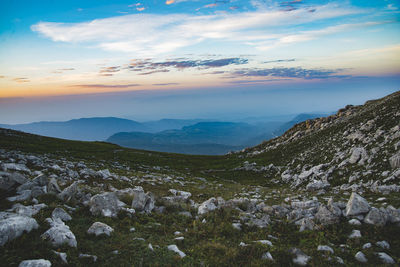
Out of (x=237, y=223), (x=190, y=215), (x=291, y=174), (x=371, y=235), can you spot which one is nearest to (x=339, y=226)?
(x=371, y=235)

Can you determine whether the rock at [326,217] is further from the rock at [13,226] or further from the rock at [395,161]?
the rock at [395,161]

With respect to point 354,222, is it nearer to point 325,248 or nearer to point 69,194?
point 325,248

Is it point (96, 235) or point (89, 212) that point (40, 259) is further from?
point (89, 212)

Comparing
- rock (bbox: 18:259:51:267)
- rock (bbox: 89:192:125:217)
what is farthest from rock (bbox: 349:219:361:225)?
rock (bbox: 18:259:51:267)

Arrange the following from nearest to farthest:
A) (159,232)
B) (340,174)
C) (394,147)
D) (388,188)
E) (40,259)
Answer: (40,259)
(159,232)
(388,188)
(394,147)
(340,174)

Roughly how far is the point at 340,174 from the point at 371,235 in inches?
730

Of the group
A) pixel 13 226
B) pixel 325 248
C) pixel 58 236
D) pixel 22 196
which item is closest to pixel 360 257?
pixel 325 248

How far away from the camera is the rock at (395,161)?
19125 millimetres

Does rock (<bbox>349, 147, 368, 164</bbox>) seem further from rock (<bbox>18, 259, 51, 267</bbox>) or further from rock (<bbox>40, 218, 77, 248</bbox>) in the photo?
rock (<bbox>18, 259, 51, 267</bbox>)

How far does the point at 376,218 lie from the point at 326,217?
83.6 inches

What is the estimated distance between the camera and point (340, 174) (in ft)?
82.4

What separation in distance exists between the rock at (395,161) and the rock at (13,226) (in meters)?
27.2

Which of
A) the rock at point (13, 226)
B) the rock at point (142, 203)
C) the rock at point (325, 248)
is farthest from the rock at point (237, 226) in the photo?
the rock at point (13, 226)

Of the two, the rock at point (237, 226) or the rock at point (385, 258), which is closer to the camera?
the rock at point (385, 258)
